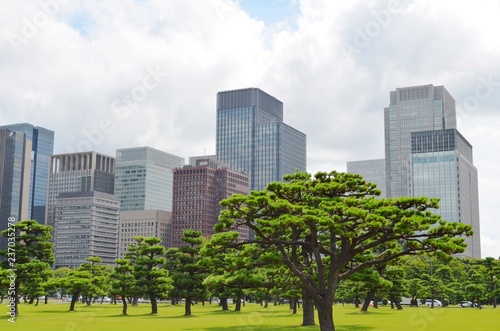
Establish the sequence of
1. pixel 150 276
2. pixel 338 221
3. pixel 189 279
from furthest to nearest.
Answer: pixel 150 276 → pixel 189 279 → pixel 338 221

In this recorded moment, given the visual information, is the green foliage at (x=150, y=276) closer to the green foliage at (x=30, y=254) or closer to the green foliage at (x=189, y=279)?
the green foliage at (x=189, y=279)

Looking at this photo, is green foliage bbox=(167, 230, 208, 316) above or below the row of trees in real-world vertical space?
below

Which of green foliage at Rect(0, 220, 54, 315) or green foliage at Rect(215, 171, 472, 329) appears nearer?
green foliage at Rect(215, 171, 472, 329)

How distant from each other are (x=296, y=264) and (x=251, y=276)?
3071mm

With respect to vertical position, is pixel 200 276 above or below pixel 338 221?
below

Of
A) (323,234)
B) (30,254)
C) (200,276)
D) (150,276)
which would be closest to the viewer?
(323,234)

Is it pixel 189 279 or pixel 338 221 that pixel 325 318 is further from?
pixel 189 279

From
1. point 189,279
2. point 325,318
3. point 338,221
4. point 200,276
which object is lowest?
point 325,318

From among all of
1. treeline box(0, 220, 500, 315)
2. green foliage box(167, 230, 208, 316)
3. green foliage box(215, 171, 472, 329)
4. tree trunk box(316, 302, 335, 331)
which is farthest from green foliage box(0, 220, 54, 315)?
tree trunk box(316, 302, 335, 331)

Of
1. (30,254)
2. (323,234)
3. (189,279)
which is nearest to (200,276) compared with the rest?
(189,279)

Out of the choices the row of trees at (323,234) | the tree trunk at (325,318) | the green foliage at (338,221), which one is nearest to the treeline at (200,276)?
the row of trees at (323,234)

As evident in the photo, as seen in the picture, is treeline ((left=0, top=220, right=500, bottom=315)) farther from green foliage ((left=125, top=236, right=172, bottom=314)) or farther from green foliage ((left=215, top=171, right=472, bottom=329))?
green foliage ((left=215, top=171, right=472, bottom=329))

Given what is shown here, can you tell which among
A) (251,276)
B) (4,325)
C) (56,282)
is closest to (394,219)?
(251,276)

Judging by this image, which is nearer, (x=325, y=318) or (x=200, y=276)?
(x=325, y=318)
